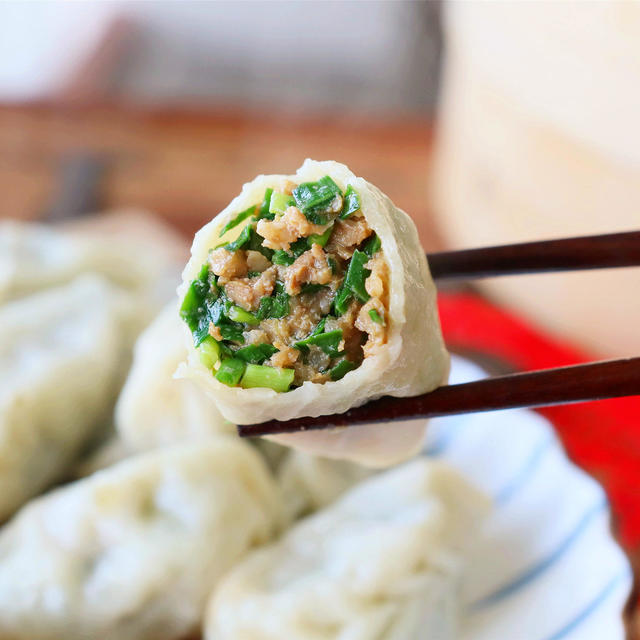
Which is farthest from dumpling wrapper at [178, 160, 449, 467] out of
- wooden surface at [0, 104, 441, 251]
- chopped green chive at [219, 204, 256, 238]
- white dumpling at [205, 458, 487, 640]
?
wooden surface at [0, 104, 441, 251]

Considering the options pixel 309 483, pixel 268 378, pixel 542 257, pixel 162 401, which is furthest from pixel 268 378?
pixel 309 483

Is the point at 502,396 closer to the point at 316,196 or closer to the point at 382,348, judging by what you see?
Result: the point at 382,348

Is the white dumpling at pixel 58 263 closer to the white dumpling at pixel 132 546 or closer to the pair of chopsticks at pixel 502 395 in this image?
the white dumpling at pixel 132 546

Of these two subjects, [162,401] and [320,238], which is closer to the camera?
[320,238]

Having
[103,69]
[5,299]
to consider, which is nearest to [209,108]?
[103,69]

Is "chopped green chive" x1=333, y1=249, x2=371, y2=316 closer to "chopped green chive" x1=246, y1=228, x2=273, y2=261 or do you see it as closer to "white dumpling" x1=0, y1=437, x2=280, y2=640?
"chopped green chive" x1=246, y1=228, x2=273, y2=261

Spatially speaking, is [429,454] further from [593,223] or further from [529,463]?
[593,223]
